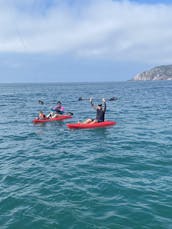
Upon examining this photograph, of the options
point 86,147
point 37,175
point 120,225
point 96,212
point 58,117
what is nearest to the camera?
point 120,225

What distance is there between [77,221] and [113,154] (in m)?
7.78

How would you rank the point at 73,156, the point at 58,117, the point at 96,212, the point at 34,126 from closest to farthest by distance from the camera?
the point at 96,212 → the point at 73,156 → the point at 34,126 → the point at 58,117

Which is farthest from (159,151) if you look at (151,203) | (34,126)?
(34,126)

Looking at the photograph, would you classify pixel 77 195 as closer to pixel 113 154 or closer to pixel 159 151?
pixel 113 154

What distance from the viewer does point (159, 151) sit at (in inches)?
656

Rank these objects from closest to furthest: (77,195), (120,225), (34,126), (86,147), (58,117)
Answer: (120,225)
(77,195)
(86,147)
(34,126)
(58,117)

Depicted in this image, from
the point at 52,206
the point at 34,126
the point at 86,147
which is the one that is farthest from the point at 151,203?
the point at 34,126

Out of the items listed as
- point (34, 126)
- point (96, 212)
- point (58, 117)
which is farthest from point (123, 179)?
point (58, 117)

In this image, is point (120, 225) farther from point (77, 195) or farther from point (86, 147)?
point (86, 147)

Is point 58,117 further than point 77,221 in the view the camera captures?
Yes

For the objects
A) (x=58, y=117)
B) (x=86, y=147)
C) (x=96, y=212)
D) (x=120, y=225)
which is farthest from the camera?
(x=58, y=117)

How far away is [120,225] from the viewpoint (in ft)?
28.9

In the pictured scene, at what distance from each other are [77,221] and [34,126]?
18.4m

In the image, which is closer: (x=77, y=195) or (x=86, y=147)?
(x=77, y=195)
